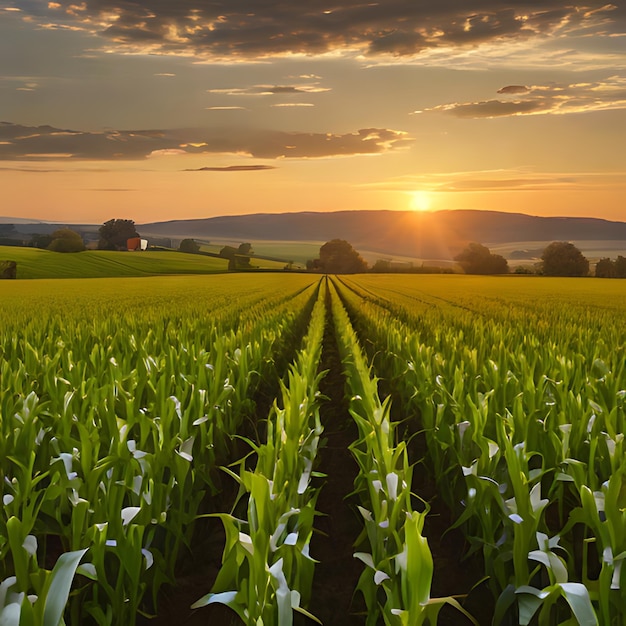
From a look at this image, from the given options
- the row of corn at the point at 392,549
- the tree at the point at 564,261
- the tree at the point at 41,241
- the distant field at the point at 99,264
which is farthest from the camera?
the tree at the point at 41,241

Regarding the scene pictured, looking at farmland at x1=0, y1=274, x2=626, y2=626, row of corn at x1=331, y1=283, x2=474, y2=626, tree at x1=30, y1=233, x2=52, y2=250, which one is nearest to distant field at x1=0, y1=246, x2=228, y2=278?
tree at x1=30, y1=233, x2=52, y2=250

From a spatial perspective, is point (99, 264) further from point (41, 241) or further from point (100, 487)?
point (100, 487)

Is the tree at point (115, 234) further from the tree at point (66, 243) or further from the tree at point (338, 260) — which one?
the tree at point (338, 260)

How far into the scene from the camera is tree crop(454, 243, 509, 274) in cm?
11788

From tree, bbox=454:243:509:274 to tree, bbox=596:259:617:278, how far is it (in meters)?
20.1

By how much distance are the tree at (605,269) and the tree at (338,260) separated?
5220 cm

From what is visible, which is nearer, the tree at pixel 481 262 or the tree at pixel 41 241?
the tree at pixel 481 262

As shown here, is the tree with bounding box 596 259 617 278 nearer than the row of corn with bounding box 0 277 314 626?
No

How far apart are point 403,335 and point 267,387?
90.6 inches

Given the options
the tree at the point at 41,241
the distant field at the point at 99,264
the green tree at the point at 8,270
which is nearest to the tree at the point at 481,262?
the distant field at the point at 99,264

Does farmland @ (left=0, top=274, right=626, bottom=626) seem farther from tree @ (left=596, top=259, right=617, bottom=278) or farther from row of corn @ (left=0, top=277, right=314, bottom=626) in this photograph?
tree @ (left=596, top=259, right=617, bottom=278)

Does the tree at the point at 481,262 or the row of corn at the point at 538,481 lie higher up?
Answer: the tree at the point at 481,262

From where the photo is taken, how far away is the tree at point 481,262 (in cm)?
11788

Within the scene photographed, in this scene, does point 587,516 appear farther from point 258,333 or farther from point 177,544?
point 258,333
